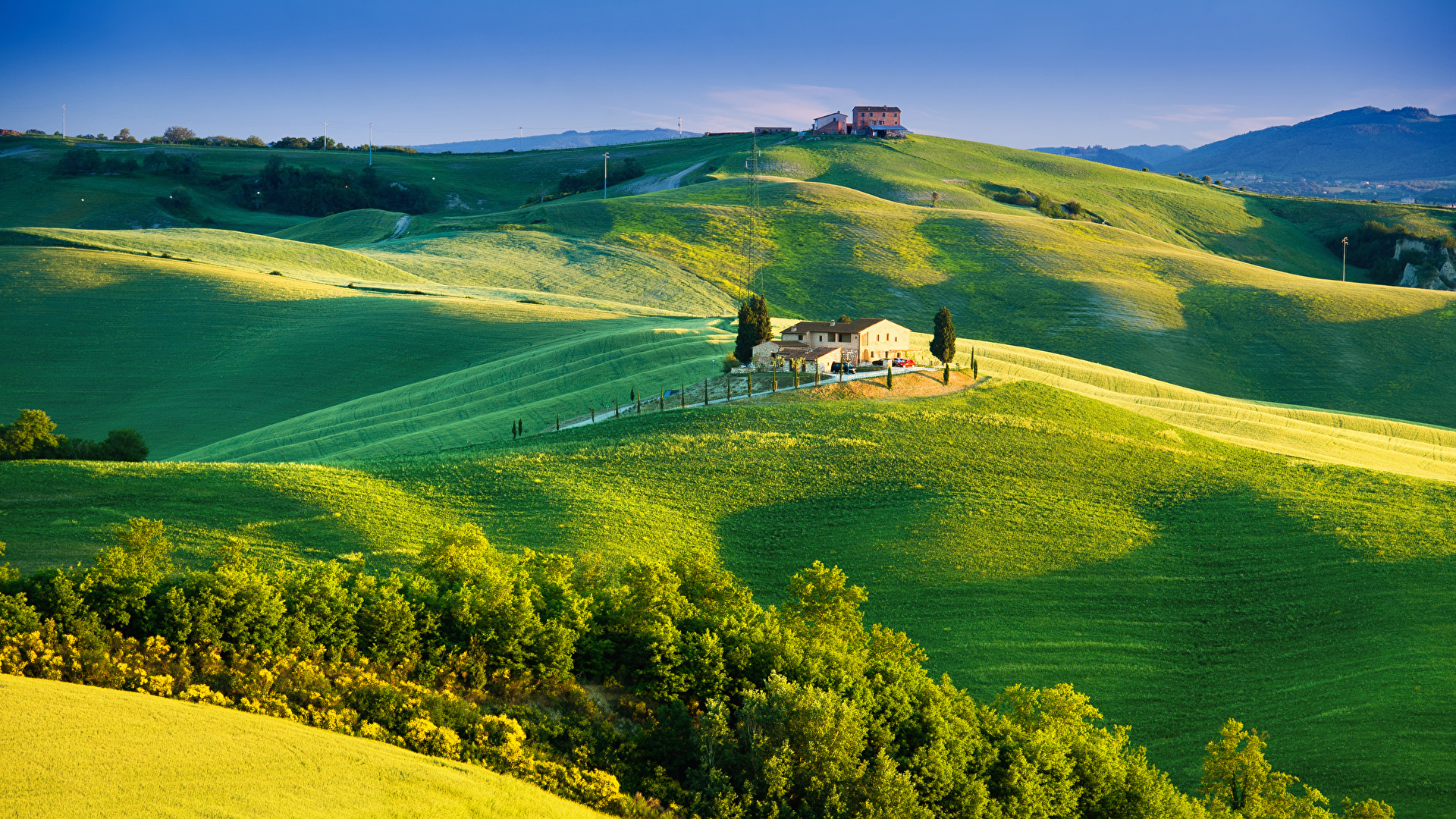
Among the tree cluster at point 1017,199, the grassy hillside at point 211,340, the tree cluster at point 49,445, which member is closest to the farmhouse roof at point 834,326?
the grassy hillside at point 211,340

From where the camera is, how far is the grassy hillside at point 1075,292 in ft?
357

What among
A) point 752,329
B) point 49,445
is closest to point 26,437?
point 49,445

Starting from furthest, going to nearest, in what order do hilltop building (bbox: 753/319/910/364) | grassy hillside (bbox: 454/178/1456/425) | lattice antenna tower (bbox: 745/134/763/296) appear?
lattice antenna tower (bbox: 745/134/763/296) → grassy hillside (bbox: 454/178/1456/425) → hilltop building (bbox: 753/319/910/364)

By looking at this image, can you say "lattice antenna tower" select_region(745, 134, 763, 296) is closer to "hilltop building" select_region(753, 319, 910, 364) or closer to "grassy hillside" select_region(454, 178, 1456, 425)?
"grassy hillside" select_region(454, 178, 1456, 425)

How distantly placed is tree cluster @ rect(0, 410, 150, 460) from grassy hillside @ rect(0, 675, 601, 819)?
28890 mm

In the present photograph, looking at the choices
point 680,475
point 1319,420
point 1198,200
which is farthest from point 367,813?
point 1198,200

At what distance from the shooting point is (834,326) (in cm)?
7069

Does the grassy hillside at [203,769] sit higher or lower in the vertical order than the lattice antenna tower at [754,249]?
lower

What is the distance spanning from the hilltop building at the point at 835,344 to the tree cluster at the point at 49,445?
3548cm

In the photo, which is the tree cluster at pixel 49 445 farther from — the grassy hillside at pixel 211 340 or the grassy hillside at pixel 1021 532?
the grassy hillside at pixel 211 340

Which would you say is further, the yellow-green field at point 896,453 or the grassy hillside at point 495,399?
the grassy hillside at point 495,399

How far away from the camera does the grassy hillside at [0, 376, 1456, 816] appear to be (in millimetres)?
37625

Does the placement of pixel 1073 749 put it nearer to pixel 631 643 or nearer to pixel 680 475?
pixel 631 643

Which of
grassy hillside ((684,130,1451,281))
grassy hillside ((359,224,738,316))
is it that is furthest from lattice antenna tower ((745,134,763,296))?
grassy hillside ((684,130,1451,281))
